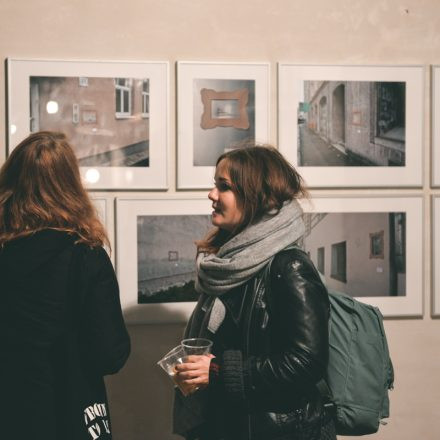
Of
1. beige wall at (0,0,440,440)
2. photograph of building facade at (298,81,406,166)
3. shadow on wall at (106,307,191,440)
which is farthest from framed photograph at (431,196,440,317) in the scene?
shadow on wall at (106,307,191,440)

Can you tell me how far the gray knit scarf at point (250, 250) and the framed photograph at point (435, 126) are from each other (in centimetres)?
113

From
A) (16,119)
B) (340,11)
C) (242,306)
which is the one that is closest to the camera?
(242,306)

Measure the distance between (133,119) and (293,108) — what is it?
2.27 feet

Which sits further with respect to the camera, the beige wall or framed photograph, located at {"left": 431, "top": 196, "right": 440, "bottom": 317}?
framed photograph, located at {"left": 431, "top": 196, "right": 440, "bottom": 317}

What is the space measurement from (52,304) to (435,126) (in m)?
1.85

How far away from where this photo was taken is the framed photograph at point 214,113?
2.35 metres

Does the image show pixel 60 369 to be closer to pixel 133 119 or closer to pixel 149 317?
pixel 149 317

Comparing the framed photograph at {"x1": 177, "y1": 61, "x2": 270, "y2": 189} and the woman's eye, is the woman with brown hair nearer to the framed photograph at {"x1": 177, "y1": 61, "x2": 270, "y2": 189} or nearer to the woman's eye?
the woman's eye

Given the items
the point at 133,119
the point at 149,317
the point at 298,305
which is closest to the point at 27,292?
the point at 298,305

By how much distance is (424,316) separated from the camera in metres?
2.50

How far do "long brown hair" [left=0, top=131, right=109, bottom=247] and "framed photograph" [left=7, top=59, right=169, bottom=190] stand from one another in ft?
2.47

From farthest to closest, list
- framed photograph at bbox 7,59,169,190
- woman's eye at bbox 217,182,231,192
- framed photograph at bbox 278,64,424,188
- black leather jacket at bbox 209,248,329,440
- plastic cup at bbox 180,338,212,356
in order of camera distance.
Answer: framed photograph at bbox 278,64,424,188, framed photograph at bbox 7,59,169,190, woman's eye at bbox 217,182,231,192, plastic cup at bbox 180,338,212,356, black leather jacket at bbox 209,248,329,440

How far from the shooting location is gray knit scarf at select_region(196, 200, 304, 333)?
5.10ft

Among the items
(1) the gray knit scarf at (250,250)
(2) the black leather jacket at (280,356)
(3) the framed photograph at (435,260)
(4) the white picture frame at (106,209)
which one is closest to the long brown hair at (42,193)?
(1) the gray knit scarf at (250,250)
